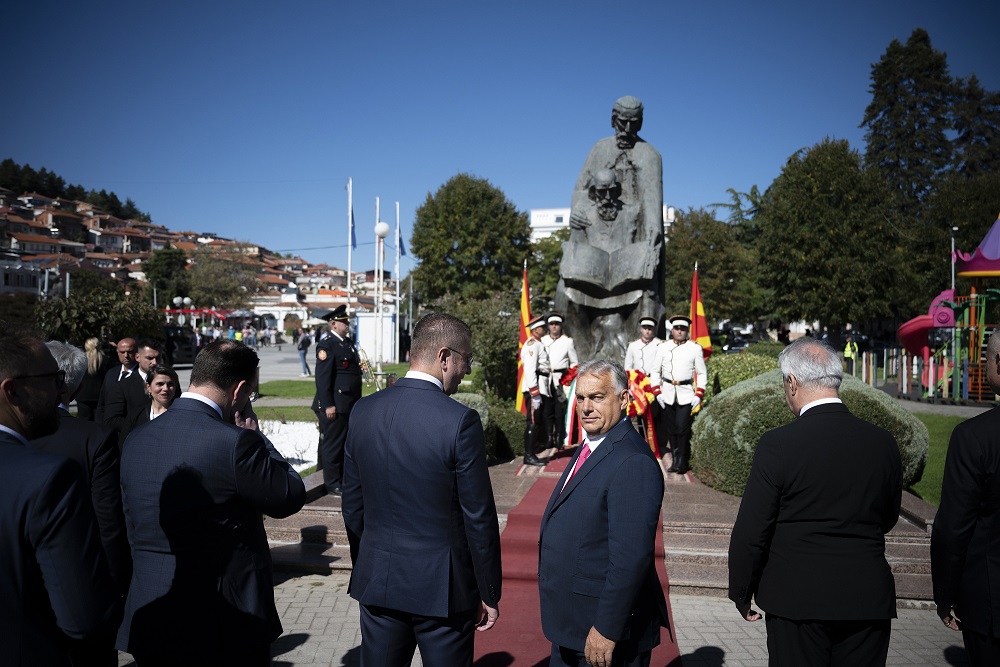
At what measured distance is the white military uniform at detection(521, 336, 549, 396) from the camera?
964cm

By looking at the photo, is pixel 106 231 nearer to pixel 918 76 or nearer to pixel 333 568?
pixel 918 76

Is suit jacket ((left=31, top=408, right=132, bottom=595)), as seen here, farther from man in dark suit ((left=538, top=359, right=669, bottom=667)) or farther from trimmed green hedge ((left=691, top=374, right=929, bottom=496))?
trimmed green hedge ((left=691, top=374, right=929, bottom=496))

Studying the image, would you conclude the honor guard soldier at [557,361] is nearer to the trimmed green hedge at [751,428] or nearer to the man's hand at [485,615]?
the trimmed green hedge at [751,428]

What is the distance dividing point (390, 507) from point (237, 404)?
79cm

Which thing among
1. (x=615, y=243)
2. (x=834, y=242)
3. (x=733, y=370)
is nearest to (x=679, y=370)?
(x=615, y=243)

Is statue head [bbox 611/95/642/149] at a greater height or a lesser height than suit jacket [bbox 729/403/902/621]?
greater

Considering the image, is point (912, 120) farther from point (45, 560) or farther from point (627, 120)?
point (45, 560)

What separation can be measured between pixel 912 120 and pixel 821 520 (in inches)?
1970

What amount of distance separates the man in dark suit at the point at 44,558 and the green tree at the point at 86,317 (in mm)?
19336

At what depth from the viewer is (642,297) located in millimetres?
10062

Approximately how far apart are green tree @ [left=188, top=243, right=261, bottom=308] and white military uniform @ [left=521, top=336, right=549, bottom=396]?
6812 centimetres

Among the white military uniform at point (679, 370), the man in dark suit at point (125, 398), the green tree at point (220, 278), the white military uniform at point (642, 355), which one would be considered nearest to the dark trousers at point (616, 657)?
the man in dark suit at point (125, 398)

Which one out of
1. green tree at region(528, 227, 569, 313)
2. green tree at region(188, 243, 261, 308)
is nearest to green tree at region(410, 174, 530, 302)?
green tree at region(528, 227, 569, 313)

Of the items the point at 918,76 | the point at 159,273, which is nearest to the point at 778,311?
the point at 918,76
